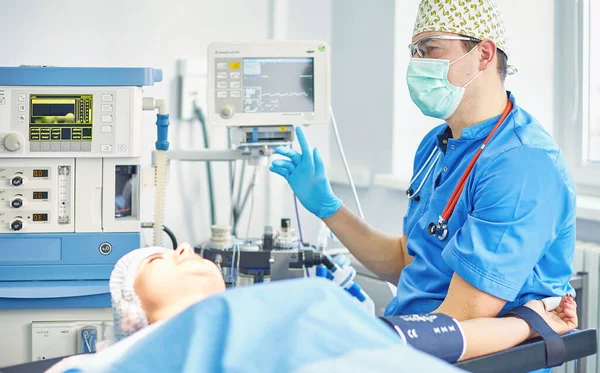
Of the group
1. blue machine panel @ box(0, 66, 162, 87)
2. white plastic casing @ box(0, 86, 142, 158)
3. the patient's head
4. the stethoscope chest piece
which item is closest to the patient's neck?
the patient's head

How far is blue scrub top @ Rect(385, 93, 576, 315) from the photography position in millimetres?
1480

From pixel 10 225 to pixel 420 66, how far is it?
120cm

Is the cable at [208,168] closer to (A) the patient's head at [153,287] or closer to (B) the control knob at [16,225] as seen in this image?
(B) the control knob at [16,225]

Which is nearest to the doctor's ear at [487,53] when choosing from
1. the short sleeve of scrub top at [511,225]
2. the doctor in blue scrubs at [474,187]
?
the doctor in blue scrubs at [474,187]

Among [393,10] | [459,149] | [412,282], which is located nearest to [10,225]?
[412,282]

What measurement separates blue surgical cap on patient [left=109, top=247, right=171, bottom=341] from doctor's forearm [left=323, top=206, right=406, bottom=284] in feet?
2.92

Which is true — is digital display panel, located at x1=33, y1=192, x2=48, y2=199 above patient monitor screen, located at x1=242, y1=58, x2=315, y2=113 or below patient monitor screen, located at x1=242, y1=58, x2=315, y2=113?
below

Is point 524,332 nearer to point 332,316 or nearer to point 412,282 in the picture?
point 412,282

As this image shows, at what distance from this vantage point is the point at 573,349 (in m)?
1.45

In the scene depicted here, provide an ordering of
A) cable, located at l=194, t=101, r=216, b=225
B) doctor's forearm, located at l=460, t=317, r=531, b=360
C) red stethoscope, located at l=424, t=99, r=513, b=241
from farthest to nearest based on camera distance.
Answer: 1. cable, located at l=194, t=101, r=216, b=225
2. red stethoscope, located at l=424, t=99, r=513, b=241
3. doctor's forearm, located at l=460, t=317, r=531, b=360

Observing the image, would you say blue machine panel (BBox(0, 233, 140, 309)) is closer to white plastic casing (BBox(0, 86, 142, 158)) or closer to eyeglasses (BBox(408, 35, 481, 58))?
white plastic casing (BBox(0, 86, 142, 158))

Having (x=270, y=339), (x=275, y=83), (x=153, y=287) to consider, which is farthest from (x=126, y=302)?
(x=275, y=83)

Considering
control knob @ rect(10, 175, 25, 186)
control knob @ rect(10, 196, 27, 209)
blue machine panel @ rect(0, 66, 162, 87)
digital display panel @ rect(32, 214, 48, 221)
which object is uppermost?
blue machine panel @ rect(0, 66, 162, 87)

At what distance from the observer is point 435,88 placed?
5.78 feet
